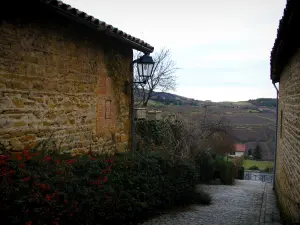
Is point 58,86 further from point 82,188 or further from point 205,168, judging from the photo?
point 205,168

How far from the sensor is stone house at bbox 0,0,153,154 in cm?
516

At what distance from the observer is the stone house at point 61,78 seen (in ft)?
16.9

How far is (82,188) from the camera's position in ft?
17.1

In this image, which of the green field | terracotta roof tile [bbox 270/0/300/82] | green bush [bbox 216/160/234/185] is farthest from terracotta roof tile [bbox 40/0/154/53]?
the green field

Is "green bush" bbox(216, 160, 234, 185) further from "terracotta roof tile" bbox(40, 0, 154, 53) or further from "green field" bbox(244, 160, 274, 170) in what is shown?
"green field" bbox(244, 160, 274, 170)

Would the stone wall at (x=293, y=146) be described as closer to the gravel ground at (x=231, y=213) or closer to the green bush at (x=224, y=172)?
the gravel ground at (x=231, y=213)

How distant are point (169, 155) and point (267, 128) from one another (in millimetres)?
37264

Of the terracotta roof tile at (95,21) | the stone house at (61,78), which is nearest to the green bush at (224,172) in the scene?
the stone house at (61,78)

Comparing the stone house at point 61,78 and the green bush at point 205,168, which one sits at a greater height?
the stone house at point 61,78

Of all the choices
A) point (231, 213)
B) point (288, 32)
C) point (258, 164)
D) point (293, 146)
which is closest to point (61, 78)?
point (288, 32)

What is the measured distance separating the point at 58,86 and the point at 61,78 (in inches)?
7.4

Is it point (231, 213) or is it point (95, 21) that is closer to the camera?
point (95, 21)

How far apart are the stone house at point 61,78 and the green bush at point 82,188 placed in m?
0.68

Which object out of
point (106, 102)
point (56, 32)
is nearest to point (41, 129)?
point (56, 32)
